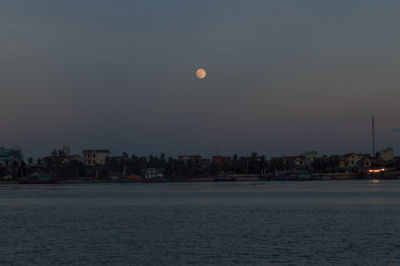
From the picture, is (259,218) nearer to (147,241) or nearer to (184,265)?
(147,241)

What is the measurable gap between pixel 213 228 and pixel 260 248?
16.5m

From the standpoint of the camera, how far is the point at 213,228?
6178cm

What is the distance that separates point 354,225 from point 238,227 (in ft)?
46.6

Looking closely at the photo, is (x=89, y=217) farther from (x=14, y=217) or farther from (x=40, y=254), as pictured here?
(x=40, y=254)

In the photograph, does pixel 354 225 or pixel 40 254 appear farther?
pixel 354 225

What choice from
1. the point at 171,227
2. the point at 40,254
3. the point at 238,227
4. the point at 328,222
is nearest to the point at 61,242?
the point at 40,254

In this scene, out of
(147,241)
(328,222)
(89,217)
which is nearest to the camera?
(147,241)

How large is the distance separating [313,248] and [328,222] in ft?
75.9

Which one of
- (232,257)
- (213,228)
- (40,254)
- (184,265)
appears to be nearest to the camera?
(184,265)

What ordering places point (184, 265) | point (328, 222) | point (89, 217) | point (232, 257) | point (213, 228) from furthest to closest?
point (89, 217)
point (328, 222)
point (213, 228)
point (232, 257)
point (184, 265)

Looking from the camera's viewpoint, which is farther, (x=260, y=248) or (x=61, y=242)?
(x=61, y=242)

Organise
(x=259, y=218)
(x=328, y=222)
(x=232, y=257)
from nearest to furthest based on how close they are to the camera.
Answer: (x=232, y=257) < (x=328, y=222) < (x=259, y=218)

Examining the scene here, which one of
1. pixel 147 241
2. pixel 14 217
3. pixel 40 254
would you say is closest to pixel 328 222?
pixel 147 241

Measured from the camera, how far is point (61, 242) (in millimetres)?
51344
